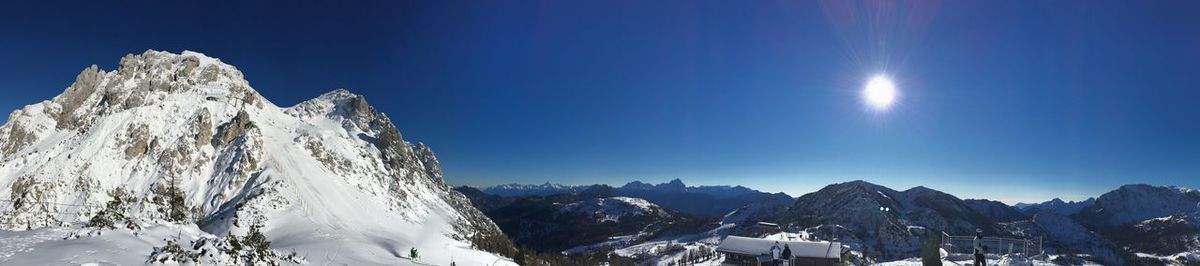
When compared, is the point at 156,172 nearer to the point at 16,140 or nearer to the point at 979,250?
the point at 16,140

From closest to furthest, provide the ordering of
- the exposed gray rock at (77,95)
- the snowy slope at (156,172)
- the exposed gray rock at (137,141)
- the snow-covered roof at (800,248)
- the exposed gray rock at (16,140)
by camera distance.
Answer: the snow-covered roof at (800,248)
the snowy slope at (156,172)
the exposed gray rock at (16,140)
the exposed gray rock at (137,141)
the exposed gray rock at (77,95)

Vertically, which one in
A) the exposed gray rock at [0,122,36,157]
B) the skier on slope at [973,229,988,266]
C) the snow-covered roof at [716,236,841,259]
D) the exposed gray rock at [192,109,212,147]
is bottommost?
the snow-covered roof at [716,236,841,259]

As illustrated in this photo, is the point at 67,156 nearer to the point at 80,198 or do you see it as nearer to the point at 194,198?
the point at 80,198

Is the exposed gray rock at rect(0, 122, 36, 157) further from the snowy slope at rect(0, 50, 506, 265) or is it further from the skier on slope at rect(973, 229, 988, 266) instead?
the skier on slope at rect(973, 229, 988, 266)

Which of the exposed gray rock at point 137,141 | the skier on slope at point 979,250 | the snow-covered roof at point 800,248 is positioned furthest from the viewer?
the exposed gray rock at point 137,141

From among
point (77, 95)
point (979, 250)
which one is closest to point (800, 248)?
point (979, 250)

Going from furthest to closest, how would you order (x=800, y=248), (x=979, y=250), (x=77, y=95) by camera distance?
(x=77, y=95)
(x=800, y=248)
(x=979, y=250)

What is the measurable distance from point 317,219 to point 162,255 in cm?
15748

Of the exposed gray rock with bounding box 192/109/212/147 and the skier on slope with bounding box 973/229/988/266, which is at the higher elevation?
the exposed gray rock with bounding box 192/109/212/147

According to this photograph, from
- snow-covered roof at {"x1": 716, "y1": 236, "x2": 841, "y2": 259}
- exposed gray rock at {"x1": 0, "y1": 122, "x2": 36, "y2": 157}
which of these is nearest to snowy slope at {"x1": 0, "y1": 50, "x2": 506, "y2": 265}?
exposed gray rock at {"x1": 0, "y1": 122, "x2": 36, "y2": 157}

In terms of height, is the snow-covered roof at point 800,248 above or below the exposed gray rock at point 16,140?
A: below

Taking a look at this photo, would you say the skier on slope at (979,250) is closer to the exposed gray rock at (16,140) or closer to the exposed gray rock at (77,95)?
the exposed gray rock at (16,140)

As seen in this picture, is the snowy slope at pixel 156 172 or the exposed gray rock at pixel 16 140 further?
the exposed gray rock at pixel 16 140

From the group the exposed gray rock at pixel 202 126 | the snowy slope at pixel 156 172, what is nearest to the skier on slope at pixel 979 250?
the snowy slope at pixel 156 172
